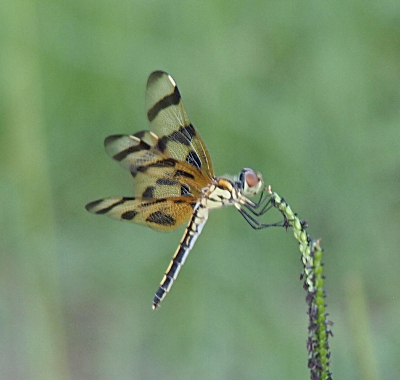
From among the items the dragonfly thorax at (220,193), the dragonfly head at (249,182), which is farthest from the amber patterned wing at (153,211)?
the dragonfly head at (249,182)

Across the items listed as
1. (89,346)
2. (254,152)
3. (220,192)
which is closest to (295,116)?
(254,152)

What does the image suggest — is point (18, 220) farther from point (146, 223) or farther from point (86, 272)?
point (146, 223)

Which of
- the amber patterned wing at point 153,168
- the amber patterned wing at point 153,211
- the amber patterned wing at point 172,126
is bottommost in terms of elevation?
the amber patterned wing at point 153,211

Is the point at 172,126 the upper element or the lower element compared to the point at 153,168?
upper

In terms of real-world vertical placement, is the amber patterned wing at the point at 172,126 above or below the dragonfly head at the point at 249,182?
above

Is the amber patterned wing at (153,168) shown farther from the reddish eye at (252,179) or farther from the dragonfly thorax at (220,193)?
the reddish eye at (252,179)

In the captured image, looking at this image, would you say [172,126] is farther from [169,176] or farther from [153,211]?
[153,211]

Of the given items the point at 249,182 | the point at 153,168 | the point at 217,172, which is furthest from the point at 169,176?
the point at 217,172
